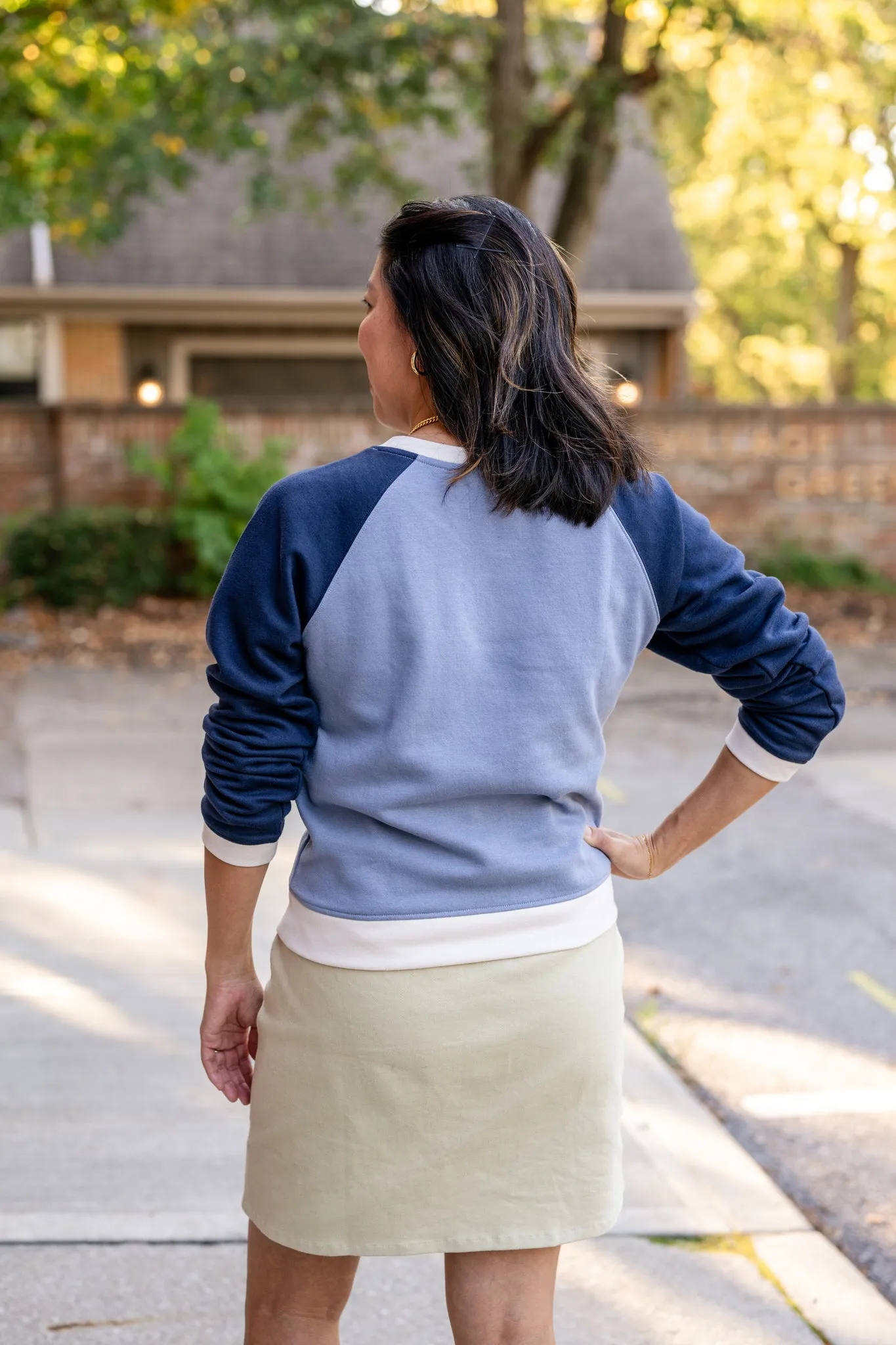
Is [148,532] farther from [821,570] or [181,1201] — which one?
[181,1201]

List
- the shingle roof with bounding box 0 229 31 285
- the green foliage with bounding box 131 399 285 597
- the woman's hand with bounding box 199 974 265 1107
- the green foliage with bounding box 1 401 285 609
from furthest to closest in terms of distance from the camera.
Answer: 1. the shingle roof with bounding box 0 229 31 285
2. the green foliage with bounding box 1 401 285 609
3. the green foliage with bounding box 131 399 285 597
4. the woman's hand with bounding box 199 974 265 1107

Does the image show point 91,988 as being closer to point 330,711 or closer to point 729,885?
point 729,885

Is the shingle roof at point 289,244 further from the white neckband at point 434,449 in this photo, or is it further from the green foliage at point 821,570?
the white neckband at point 434,449

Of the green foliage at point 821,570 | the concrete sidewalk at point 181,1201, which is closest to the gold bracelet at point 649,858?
the concrete sidewalk at point 181,1201

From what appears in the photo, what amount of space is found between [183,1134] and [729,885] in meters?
2.55

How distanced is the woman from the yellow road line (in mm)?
2700

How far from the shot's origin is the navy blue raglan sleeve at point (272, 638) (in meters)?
1.60

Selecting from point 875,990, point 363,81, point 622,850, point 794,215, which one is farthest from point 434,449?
point 794,215

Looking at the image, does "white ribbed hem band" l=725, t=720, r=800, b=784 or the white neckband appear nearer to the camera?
the white neckband

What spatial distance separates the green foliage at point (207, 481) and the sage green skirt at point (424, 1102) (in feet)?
28.8

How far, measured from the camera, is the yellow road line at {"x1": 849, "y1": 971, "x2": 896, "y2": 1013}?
14.0 ft

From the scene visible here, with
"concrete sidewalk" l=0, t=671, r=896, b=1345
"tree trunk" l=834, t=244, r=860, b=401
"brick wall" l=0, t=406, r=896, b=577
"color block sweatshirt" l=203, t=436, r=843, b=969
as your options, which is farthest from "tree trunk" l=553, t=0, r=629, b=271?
"tree trunk" l=834, t=244, r=860, b=401

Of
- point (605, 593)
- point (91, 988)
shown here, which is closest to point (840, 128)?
point (91, 988)

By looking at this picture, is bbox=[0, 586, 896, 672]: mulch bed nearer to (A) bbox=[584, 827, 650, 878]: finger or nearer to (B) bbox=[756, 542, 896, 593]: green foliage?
(B) bbox=[756, 542, 896, 593]: green foliage
